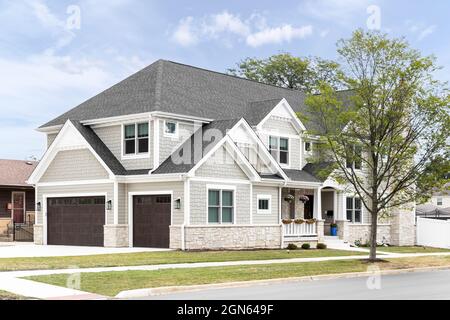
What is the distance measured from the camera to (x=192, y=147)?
3381cm

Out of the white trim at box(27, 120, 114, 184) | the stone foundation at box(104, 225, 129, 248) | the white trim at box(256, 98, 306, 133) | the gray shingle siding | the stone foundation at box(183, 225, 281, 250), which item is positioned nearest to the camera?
the stone foundation at box(183, 225, 281, 250)

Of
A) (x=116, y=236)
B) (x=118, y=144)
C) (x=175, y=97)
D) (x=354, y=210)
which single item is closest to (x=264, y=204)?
→ (x=175, y=97)

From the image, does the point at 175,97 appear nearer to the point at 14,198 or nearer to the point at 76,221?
the point at 76,221

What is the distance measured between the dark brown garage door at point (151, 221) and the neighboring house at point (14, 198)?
13221 millimetres

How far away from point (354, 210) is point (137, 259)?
19.9 m

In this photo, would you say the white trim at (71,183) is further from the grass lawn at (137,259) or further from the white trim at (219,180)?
the grass lawn at (137,259)

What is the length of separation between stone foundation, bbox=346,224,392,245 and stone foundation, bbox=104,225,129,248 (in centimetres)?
1379

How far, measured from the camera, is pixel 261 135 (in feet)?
124

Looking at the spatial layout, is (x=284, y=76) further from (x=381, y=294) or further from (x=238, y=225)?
(x=381, y=294)

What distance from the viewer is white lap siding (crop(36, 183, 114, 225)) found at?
3369cm

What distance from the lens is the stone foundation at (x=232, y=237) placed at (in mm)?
31344

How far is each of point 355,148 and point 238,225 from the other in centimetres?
750

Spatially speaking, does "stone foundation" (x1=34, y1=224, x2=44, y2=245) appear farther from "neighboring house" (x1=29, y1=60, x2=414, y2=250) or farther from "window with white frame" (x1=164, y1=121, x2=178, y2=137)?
"window with white frame" (x1=164, y1=121, x2=178, y2=137)

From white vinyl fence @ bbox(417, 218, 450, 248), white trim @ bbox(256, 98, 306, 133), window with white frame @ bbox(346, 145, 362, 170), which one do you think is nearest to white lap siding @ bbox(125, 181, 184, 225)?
white trim @ bbox(256, 98, 306, 133)
